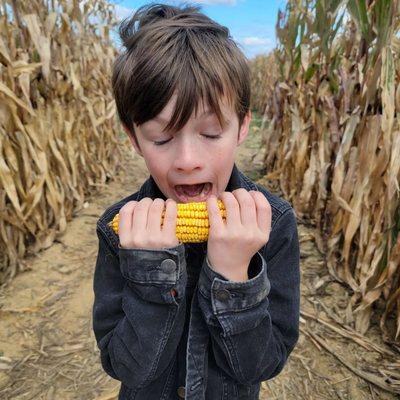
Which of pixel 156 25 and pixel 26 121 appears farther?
pixel 26 121

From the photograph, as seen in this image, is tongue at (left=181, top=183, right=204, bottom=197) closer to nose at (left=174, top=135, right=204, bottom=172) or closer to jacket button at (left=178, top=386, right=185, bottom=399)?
nose at (left=174, top=135, right=204, bottom=172)

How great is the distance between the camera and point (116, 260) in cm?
119

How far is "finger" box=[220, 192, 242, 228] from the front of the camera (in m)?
0.95

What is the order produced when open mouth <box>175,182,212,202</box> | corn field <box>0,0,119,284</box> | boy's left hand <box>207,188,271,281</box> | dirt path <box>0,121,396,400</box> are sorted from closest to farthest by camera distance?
boy's left hand <box>207,188,271,281</box>
open mouth <box>175,182,212,202</box>
dirt path <box>0,121,396,400</box>
corn field <box>0,0,119,284</box>

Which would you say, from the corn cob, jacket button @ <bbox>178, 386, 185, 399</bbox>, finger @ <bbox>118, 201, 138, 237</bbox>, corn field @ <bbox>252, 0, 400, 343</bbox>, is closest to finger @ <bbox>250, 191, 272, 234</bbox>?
the corn cob

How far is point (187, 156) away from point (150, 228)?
0.22 meters

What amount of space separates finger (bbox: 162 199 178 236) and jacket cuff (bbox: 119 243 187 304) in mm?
46

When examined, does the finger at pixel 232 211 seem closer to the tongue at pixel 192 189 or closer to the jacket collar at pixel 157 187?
the tongue at pixel 192 189

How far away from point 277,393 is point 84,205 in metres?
3.24

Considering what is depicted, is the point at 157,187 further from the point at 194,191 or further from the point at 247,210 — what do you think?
the point at 247,210

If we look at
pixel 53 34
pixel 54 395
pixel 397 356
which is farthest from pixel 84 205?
pixel 397 356

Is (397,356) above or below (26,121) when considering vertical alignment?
below

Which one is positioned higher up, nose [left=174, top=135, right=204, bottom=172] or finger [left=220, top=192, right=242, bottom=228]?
nose [left=174, top=135, right=204, bottom=172]

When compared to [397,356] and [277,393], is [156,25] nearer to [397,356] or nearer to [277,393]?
[277,393]
